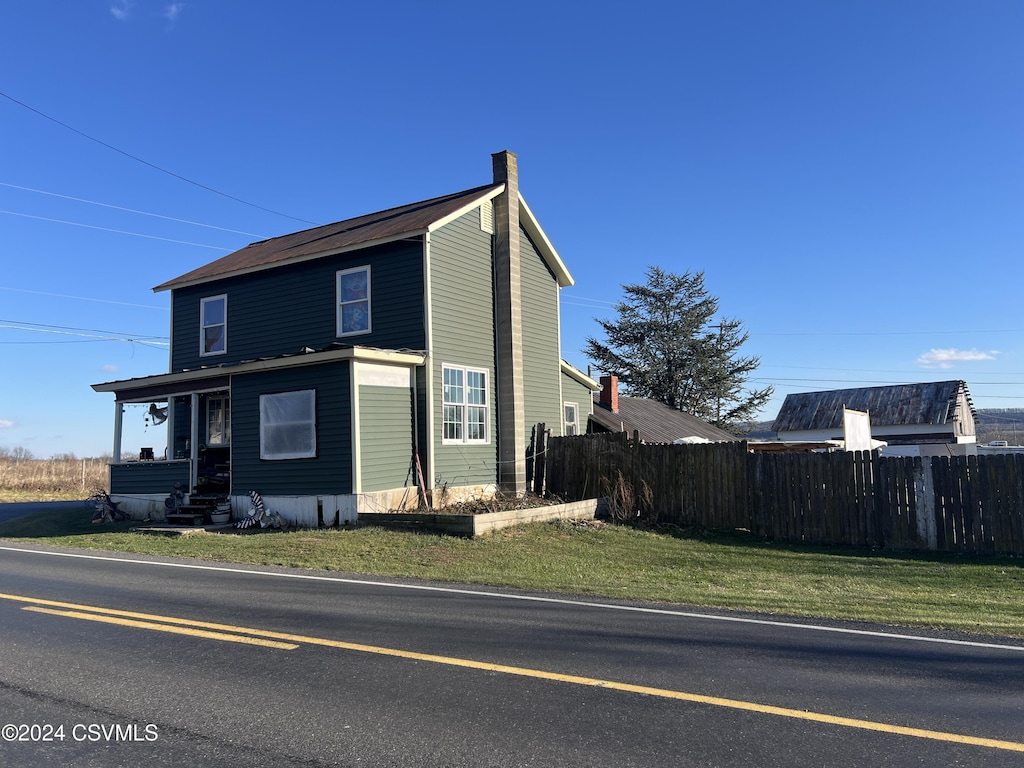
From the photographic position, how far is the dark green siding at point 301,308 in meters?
18.0

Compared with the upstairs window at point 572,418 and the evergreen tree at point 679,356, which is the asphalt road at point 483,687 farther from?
the evergreen tree at point 679,356

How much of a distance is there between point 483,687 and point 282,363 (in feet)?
40.8

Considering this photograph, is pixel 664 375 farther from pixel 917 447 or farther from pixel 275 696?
pixel 275 696

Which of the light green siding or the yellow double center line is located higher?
the light green siding

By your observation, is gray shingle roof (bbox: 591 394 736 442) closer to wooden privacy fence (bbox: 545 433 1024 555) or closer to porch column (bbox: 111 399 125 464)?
wooden privacy fence (bbox: 545 433 1024 555)

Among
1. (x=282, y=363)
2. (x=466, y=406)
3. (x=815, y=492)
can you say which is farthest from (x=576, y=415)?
(x=282, y=363)

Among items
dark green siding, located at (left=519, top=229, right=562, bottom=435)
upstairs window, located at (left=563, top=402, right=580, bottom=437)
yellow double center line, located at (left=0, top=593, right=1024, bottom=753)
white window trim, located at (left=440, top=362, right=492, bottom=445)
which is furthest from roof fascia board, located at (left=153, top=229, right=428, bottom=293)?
yellow double center line, located at (left=0, top=593, right=1024, bottom=753)

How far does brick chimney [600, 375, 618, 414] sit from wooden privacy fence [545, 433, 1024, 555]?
9.71m

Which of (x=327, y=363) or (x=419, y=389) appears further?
(x=419, y=389)

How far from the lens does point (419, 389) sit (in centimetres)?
1773

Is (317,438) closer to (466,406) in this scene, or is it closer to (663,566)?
(466,406)

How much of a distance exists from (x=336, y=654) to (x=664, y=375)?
43958 millimetres

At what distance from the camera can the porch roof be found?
15.8m

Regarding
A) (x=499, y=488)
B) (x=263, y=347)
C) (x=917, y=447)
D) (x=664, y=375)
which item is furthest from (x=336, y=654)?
(x=664, y=375)
